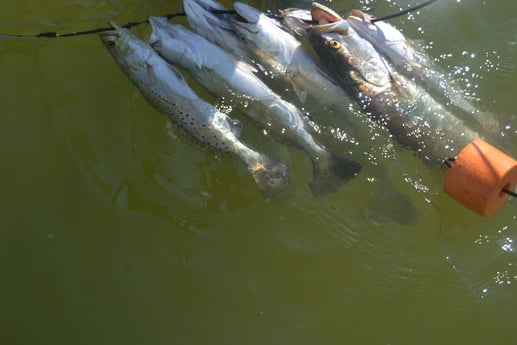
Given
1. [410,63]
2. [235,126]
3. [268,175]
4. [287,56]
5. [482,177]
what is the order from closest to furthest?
[482,177] < [268,175] < [235,126] < [287,56] < [410,63]

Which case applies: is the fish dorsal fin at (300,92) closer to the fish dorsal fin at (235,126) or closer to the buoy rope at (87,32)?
the fish dorsal fin at (235,126)

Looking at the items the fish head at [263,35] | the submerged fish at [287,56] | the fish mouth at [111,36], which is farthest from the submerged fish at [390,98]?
the fish mouth at [111,36]

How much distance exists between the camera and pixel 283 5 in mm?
4152

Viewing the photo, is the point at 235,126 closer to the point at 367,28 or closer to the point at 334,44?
the point at 334,44

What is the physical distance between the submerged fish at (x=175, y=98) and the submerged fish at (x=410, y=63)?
111cm

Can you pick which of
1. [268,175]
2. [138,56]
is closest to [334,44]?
[268,175]

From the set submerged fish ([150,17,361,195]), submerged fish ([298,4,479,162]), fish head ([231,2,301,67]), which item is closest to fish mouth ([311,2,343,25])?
submerged fish ([298,4,479,162])

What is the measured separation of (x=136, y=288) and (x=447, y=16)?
317 cm

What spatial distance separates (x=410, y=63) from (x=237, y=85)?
47.5 inches

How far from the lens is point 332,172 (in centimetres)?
351

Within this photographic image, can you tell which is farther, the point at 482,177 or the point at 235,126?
the point at 235,126

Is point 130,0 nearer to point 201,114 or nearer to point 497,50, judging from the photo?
point 201,114

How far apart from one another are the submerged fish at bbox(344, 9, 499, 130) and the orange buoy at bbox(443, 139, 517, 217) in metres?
0.86

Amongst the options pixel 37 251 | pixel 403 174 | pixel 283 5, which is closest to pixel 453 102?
pixel 403 174
